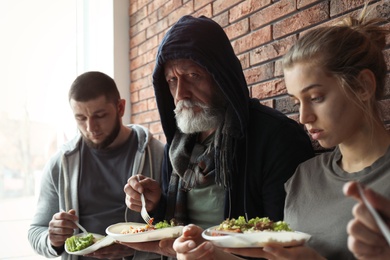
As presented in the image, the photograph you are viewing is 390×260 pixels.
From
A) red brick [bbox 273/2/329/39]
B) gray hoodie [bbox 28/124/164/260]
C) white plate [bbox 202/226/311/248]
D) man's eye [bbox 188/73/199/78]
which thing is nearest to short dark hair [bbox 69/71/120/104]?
gray hoodie [bbox 28/124/164/260]

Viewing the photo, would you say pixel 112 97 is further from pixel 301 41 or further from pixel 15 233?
pixel 15 233

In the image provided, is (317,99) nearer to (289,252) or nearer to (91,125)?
(289,252)

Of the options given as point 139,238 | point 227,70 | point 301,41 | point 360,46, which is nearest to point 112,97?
point 227,70

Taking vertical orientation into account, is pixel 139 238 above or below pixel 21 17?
below

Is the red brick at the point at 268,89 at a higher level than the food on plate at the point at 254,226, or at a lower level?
higher

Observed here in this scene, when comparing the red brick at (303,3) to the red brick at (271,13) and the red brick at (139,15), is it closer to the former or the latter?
the red brick at (271,13)

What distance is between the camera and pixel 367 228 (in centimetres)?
75

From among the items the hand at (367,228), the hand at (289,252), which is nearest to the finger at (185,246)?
the hand at (289,252)

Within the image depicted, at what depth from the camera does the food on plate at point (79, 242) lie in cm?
175

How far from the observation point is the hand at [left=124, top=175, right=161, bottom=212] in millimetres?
1692

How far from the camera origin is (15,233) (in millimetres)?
3240

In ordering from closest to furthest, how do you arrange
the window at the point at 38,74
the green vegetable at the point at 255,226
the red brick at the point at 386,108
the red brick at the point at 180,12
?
1. the green vegetable at the point at 255,226
2. the red brick at the point at 386,108
3. the red brick at the point at 180,12
4. the window at the point at 38,74

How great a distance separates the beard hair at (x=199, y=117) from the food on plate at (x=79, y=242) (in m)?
0.63

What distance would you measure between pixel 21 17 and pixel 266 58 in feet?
7.74
